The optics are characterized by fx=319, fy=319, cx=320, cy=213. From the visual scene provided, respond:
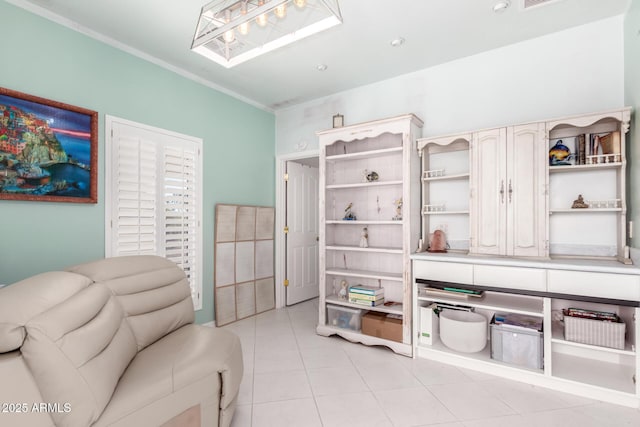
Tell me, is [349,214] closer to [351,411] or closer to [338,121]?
[338,121]

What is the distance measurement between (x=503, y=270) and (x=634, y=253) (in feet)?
2.71

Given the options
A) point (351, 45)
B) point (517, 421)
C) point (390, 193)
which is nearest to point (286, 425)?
point (517, 421)

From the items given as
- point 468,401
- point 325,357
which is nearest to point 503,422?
point 468,401

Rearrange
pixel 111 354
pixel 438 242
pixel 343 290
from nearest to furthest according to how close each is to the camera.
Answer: pixel 111 354 < pixel 438 242 < pixel 343 290

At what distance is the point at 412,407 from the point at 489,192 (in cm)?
180

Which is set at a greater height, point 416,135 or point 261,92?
point 261,92

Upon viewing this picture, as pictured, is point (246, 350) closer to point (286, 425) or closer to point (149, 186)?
point (286, 425)

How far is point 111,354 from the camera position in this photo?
1.49 metres

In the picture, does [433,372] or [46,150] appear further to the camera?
[433,372]

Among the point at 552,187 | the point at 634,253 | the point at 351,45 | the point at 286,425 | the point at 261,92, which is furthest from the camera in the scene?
the point at 261,92

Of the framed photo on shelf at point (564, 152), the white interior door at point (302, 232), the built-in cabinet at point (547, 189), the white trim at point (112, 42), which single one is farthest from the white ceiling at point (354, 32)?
the white interior door at point (302, 232)

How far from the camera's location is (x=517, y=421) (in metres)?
1.93

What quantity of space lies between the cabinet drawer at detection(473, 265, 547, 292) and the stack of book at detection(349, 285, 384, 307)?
0.96m

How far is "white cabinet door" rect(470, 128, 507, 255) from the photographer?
2670mm
